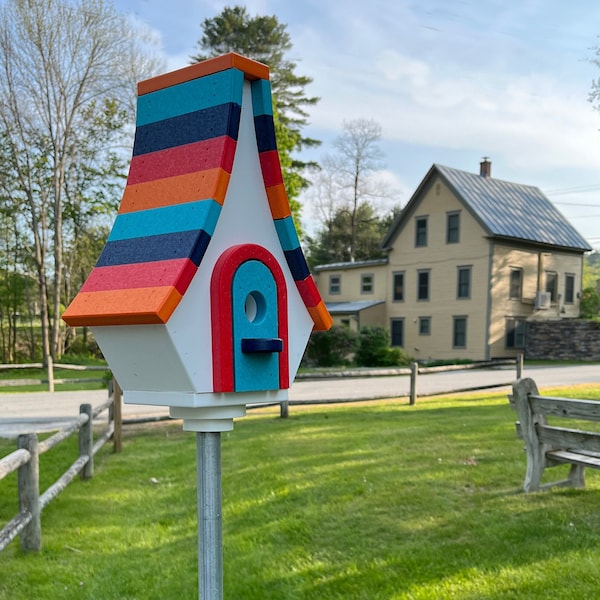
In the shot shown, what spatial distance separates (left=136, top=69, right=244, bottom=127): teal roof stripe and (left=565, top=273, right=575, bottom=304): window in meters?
29.3

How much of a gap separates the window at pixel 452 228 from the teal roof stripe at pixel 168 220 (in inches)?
1020

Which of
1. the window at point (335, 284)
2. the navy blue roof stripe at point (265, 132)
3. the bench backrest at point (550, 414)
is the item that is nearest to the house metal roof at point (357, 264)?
the window at point (335, 284)

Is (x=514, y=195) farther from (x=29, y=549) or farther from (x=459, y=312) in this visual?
(x=29, y=549)

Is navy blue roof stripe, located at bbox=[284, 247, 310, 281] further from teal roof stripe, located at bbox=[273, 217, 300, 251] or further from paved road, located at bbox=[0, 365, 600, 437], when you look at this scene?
paved road, located at bbox=[0, 365, 600, 437]

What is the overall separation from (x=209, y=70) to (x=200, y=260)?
64cm

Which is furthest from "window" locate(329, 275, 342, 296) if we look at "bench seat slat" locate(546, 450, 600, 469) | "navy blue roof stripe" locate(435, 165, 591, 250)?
"bench seat slat" locate(546, 450, 600, 469)

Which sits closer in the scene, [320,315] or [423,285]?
[320,315]

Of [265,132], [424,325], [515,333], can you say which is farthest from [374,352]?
[265,132]

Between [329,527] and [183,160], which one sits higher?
[183,160]

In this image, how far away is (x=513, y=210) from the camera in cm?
2767

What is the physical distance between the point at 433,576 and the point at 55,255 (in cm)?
2363

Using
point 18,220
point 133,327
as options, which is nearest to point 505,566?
point 133,327

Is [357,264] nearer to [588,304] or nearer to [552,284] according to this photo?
[552,284]

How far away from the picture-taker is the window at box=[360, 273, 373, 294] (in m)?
31.0
